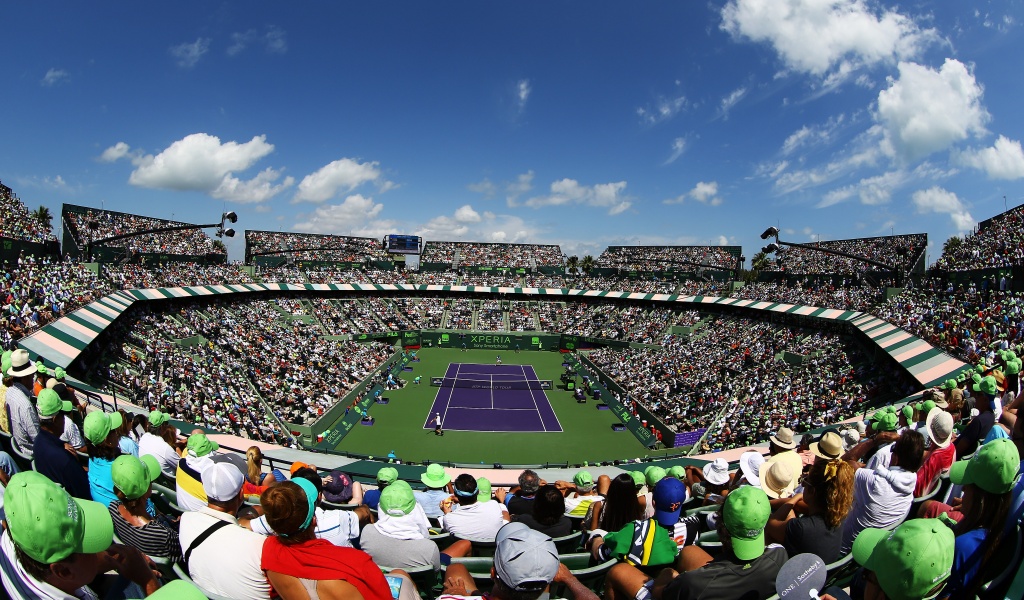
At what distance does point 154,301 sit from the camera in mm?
30969

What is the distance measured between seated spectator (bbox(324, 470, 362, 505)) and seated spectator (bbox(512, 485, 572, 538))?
2.71 meters

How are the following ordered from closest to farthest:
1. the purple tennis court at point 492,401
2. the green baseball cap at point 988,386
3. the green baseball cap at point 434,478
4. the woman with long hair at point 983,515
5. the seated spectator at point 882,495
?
the woman with long hair at point 983,515
the seated spectator at point 882,495
the green baseball cap at point 434,478
the green baseball cap at point 988,386
the purple tennis court at point 492,401

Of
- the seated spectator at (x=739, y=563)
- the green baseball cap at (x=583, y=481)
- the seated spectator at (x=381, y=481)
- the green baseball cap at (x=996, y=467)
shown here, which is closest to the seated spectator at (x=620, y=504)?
the seated spectator at (x=739, y=563)

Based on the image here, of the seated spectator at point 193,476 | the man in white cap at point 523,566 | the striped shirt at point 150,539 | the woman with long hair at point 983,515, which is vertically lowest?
the seated spectator at point 193,476

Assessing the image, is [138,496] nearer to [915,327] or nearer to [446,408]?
[446,408]

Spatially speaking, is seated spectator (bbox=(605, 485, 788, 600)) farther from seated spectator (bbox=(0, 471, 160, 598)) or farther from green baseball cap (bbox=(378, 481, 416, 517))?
seated spectator (bbox=(0, 471, 160, 598))

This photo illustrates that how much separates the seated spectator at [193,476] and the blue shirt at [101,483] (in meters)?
0.65

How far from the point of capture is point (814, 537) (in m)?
3.56

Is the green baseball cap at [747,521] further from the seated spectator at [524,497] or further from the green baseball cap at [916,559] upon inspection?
the seated spectator at [524,497]

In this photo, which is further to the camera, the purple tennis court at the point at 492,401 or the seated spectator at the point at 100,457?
the purple tennis court at the point at 492,401

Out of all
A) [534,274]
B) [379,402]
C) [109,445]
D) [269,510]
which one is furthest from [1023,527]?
[534,274]

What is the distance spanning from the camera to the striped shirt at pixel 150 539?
3.24 metres

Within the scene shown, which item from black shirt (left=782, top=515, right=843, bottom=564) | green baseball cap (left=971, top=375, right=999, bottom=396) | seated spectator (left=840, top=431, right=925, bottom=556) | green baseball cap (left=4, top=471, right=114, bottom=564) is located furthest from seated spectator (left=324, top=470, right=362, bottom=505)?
green baseball cap (left=971, top=375, right=999, bottom=396)

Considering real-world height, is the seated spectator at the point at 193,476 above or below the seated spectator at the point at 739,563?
below
